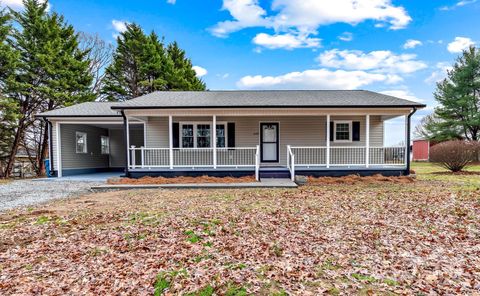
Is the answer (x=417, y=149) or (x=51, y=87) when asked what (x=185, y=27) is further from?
(x=417, y=149)

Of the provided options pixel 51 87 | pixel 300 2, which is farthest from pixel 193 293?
pixel 51 87

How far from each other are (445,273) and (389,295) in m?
1.01

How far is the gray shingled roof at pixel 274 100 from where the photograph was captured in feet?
36.1

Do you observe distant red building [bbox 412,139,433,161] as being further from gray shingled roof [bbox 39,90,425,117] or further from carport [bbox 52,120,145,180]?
carport [bbox 52,120,145,180]

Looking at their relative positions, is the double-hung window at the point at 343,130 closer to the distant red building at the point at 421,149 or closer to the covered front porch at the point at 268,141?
the covered front porch at the point at 268,141

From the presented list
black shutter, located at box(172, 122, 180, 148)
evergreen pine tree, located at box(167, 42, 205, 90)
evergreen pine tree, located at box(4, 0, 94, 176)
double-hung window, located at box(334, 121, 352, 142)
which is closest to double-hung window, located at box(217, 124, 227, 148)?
black shutter, located at box(172, 122, 180, 148)

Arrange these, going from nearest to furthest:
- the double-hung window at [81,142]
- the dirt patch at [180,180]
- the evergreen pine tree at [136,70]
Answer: the dirt patch at [180,180] → the double-hung window at [81,142] → the evergreen pine tree at [136,70]

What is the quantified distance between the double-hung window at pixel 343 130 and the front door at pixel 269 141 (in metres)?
2.80

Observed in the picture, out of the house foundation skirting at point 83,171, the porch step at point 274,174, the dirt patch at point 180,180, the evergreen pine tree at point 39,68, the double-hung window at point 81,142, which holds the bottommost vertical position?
the house foundation skirting at point 83,171

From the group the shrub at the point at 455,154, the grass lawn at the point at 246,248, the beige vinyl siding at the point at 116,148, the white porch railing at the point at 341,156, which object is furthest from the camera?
the beige vinyl siding at the point at 116,148

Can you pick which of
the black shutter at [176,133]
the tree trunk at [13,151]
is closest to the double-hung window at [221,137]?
the black shutter at [176,133]

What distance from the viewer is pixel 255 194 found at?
8.10m

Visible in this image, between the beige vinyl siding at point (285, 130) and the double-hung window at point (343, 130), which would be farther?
the beige vinyl siding at point (285, 130)

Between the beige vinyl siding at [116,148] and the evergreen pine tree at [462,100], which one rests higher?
the evergreen pine tree at [462,100]
